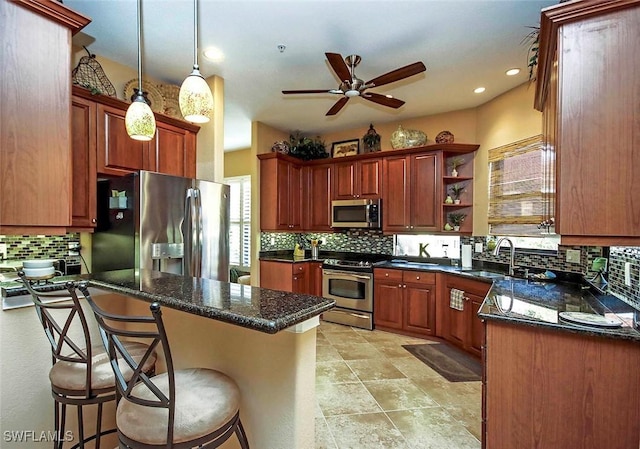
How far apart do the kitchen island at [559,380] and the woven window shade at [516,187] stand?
5.59ft

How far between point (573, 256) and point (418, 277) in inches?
61.4

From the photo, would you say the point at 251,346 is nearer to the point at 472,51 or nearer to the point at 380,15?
the point at 380,15

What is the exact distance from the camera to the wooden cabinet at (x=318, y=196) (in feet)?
15.9

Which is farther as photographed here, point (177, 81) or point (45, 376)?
point (177, 81)

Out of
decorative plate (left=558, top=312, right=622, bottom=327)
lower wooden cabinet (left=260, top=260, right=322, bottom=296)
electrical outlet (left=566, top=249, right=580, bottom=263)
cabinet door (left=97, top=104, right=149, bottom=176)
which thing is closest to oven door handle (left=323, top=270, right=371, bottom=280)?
lower wooden cabinet (left=260, top=260, right=322, bottom=296)

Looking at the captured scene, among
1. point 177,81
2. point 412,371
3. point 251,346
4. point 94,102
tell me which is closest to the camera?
point 251,346

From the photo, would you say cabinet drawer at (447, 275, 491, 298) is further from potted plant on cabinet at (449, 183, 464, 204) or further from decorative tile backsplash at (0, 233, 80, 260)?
decorative tile backsplash at (0, 233, 80, 260)

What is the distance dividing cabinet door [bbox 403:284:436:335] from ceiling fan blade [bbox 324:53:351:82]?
2.61 meters

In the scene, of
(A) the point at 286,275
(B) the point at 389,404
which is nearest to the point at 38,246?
(A) the point at 286,275

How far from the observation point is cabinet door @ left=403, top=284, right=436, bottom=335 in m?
3.73

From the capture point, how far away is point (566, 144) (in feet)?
4.80

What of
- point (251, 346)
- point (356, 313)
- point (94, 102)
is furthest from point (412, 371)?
point (94, 102)

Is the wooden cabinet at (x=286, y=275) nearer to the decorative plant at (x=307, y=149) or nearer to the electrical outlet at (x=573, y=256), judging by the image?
the decorative plant at (x=307, y=149)

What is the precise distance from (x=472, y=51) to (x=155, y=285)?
3092 millimetres
